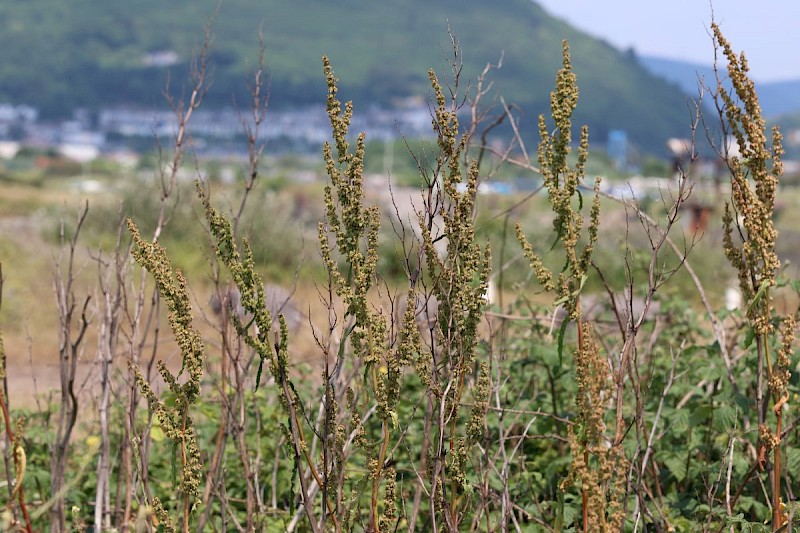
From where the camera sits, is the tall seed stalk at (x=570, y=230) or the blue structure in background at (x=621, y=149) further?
the blue structure in background at (x=621, y=149)

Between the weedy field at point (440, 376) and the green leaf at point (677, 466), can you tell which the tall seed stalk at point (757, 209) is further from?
the green leaf at point (677, 466)

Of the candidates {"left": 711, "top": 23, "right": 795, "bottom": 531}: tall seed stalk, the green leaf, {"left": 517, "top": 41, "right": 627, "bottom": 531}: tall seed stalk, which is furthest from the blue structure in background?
{"left": 517, "top": 41, "right": 627, "bottom": 531}: tall seed stalk

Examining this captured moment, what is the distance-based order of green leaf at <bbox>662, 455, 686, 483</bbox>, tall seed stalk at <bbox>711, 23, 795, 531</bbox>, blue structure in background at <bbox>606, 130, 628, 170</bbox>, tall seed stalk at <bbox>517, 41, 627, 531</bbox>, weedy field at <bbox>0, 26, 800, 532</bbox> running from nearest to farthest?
weedy field at <bbox>0, 26, 800, 532</bbox>, tall seed stalk at <bbox>517, 41, 627, 531</bbox>, tall seed stalk at <bbox>711, 23, 795, 531</bbox>, green leaf at <bbox>662, 455, 686, 483</bbox>, blue structure in background at <bbox>606, 130, 628, 170</bbox>

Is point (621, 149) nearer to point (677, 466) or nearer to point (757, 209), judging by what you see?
point (677, 466)

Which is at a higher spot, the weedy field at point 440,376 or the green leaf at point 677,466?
the weedy field at point 440,376

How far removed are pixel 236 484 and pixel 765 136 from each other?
311 cm

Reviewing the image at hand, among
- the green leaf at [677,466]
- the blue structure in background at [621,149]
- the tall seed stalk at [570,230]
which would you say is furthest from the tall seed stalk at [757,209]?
the blue structure in background at [621,149]

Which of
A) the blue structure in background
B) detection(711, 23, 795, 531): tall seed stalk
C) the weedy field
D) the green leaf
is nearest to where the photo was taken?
the weedy field

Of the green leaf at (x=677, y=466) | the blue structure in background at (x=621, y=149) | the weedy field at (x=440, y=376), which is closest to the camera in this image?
the weedy field at (x=440, y=376)

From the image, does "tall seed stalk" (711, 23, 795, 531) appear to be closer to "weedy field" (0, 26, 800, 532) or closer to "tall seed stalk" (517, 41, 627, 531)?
"weedy field" (0, 26, 800, 532)

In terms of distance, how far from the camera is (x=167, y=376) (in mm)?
2742

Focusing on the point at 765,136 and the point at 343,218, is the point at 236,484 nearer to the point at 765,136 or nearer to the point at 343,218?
the point at 343,218

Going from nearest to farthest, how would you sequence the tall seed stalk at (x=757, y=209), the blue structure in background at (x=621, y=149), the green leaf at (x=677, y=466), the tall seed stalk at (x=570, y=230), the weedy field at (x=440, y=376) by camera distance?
1. the weedy field at (x=440, y=376)
2. the tall seed stalk at (x=570, y=230)
3. the tall seed stalk at (x=757, y=209)
4. the green leaf at (x=677, y=466)
5. the blue structure in background at (x=621, y=149)

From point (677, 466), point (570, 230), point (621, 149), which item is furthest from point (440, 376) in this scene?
point (621, 149)
